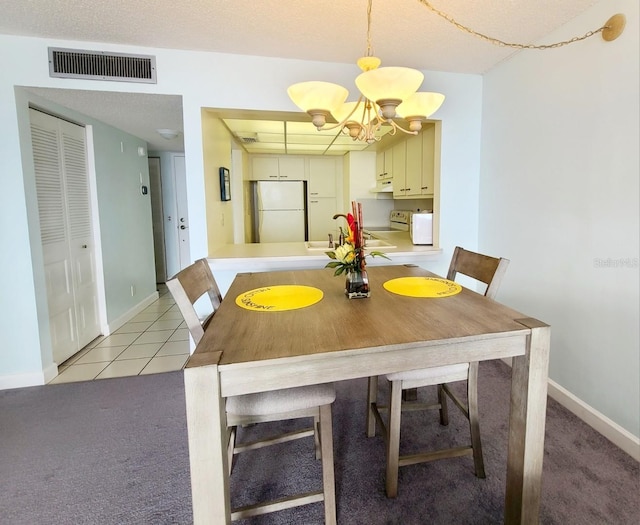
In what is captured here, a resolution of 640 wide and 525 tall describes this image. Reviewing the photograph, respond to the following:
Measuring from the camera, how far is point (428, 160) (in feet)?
9.63

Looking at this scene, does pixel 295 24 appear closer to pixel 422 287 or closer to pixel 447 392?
pixel 422 287

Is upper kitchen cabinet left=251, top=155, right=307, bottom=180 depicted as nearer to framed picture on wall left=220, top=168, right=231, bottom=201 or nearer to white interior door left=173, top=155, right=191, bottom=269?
white interior door left=173, top=155, right=191, bottom=269

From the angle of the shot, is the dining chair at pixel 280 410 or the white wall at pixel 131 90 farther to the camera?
the white wall at pixel 131 90

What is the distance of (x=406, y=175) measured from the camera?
11.1 ft

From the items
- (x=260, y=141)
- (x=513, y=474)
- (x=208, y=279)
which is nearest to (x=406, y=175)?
(x=260, y=141)

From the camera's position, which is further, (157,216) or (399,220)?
(157,216)

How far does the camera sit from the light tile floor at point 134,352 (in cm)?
256

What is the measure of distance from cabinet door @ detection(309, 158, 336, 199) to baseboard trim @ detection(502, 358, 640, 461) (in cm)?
370

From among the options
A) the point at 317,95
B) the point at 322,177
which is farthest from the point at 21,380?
the point at 322,177

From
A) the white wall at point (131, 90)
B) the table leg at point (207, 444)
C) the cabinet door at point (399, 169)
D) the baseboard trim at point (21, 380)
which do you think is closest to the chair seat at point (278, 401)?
the table leg at point (207, 444)

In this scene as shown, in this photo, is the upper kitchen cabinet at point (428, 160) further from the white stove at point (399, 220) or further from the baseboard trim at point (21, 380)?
the baseboard trim at point (21, 380)

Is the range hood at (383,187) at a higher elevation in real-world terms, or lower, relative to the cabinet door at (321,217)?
higher

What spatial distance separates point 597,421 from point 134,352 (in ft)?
10.6

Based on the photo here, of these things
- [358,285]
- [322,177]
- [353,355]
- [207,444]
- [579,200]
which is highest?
[322,177]
